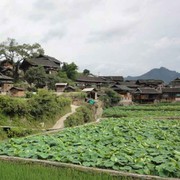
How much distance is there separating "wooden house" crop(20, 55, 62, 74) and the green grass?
3773cm

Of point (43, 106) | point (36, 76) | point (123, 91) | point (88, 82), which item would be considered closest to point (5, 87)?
point (36, 76)

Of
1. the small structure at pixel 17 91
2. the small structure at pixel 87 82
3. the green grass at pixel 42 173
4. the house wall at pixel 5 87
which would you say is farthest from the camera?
the small structure at pixel 87 82

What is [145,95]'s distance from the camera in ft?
203

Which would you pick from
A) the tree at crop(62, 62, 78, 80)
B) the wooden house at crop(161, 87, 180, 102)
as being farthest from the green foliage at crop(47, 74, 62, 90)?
the wooden house at crop(161, 87, 180, 102)

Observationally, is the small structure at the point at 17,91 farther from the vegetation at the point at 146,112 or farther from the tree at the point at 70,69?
the tree at the point at 70,69

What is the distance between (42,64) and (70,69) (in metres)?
5.16

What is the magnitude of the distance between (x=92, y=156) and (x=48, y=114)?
14350 mm

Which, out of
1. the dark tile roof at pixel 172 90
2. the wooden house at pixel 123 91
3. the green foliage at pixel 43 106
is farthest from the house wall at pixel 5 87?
the dark tile roof at pixel 172 90

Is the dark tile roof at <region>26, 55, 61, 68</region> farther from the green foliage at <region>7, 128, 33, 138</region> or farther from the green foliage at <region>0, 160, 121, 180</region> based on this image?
the green foliage at <region>0, 160, 121, 180</region>

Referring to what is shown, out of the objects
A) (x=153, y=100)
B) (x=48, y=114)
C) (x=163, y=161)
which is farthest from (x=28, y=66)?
(x=163, y=161)

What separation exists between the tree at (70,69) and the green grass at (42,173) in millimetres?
41117

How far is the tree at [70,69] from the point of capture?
46653 millimetres

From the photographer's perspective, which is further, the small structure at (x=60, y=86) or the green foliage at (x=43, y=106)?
the small structure at (x=60, y=86)

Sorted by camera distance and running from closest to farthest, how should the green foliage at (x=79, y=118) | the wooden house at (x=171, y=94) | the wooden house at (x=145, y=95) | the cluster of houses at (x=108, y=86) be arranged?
the green foliage at (x=79, y=118)
the cluster of houses at (x=108, y=86)
the wooden house at (x=145, y=95)
the wooden house at (x=171, y=94)
